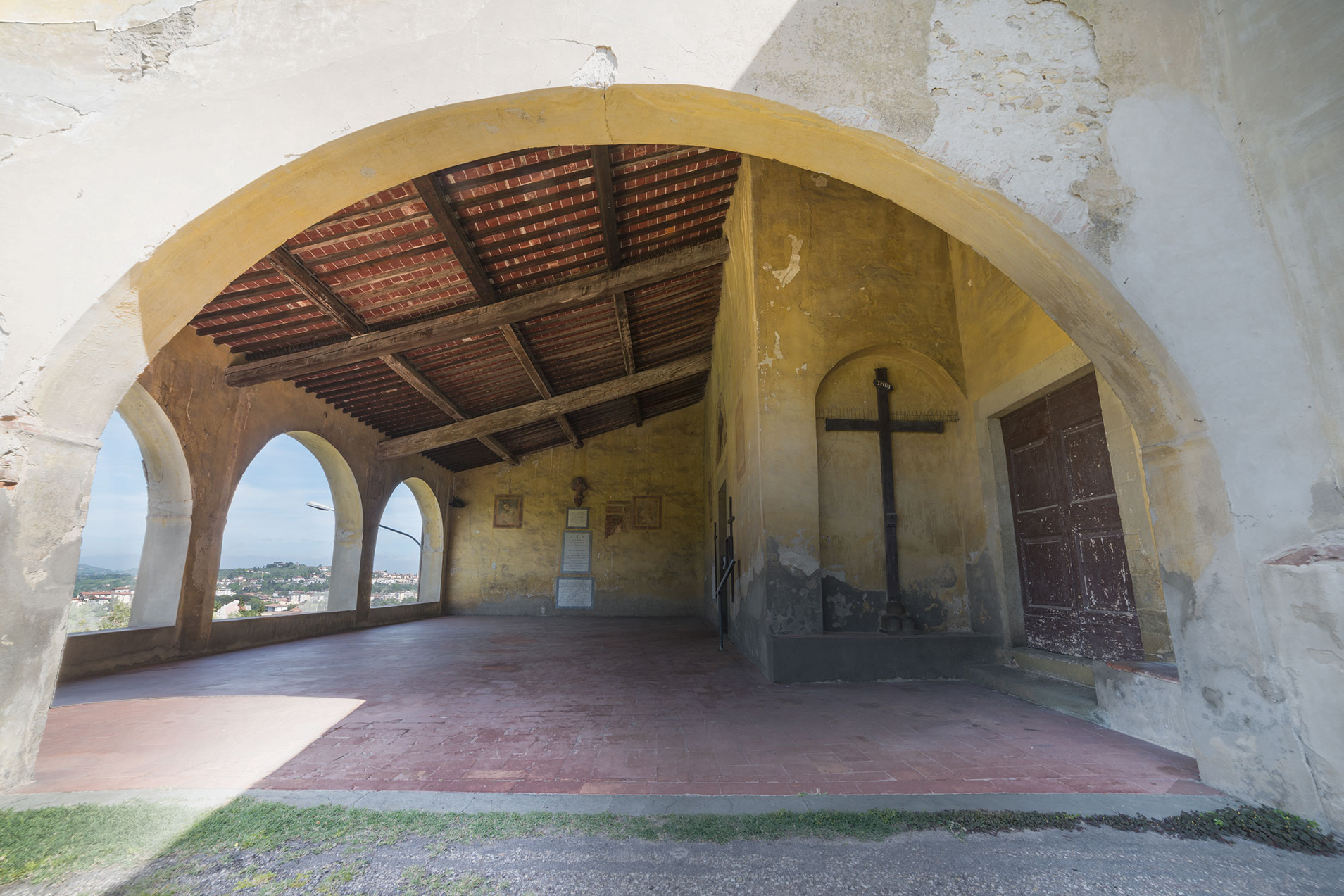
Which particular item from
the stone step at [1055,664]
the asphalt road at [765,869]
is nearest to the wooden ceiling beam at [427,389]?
the asphalt road at [765,869]

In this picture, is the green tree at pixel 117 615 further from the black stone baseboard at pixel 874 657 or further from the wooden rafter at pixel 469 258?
the black stone baseboard at pixel 874 657

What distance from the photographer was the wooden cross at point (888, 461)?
4.97m

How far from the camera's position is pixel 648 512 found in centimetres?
1338

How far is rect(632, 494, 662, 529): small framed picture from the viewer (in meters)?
13.3

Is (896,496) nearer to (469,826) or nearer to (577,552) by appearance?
(469,826)

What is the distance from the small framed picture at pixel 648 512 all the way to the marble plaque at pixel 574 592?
5.57ft

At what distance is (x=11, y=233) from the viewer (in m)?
2.11

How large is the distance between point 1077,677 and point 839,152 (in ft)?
12.0

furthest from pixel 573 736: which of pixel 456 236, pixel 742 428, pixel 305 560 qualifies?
pixel 305 560

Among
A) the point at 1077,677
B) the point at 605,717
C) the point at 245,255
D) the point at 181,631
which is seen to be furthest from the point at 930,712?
the point at 181,631

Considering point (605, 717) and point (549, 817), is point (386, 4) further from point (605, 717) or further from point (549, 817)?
point (605, 717)

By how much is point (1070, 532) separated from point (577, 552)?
10516mm

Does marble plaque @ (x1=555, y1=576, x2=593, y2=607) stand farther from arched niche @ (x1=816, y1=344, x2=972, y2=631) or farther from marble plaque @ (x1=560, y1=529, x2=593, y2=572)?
arched niche @ (x1=816, y1=344, x2=972, y2=631)

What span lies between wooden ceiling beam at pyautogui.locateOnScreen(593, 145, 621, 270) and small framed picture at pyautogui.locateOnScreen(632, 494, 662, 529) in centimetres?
734
